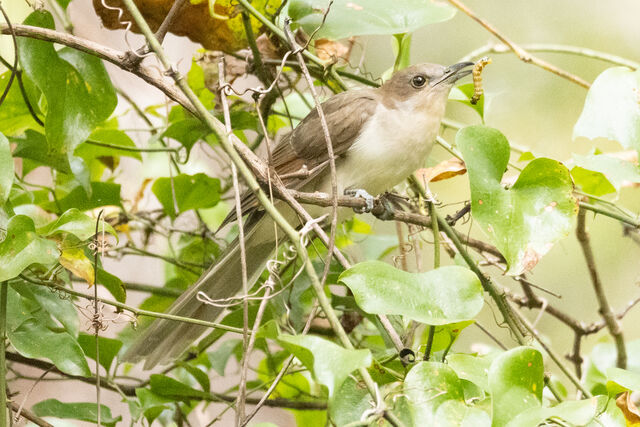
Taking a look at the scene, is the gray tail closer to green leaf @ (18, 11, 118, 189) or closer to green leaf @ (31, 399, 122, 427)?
green leaf @ (31, 399, 122, 427)

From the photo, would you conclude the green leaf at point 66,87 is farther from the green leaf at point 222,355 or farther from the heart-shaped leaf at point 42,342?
the green leaf at point 222,355

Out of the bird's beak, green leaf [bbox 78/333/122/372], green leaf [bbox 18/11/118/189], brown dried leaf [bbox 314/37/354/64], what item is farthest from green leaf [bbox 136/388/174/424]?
the bird's beak

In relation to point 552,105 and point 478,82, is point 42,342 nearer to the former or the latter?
point 478,82

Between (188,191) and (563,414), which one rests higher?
(188,191)

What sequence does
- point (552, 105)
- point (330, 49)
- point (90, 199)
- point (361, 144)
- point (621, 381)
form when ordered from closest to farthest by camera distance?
point (621, 381) → point (90, 199) → point (330, 49) → point (361, 144) → point (552, 105)

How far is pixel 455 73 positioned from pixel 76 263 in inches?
49.2

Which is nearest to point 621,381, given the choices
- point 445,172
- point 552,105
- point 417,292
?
point 417,292

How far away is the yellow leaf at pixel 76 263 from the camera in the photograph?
1.51 metres

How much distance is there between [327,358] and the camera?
106 cm

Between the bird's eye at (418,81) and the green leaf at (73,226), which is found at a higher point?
the bird's eye at (418,81)

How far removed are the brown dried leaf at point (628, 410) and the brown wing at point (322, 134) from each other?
3.48 feet

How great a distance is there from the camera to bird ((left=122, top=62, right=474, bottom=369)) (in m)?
2.20

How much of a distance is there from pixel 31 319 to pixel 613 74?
1152 millimetres

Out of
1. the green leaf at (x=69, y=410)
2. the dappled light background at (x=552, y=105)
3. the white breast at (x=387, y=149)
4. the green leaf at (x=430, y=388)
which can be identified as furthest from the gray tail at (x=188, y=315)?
Answer: the dappled light background at (x=552, y=105)
